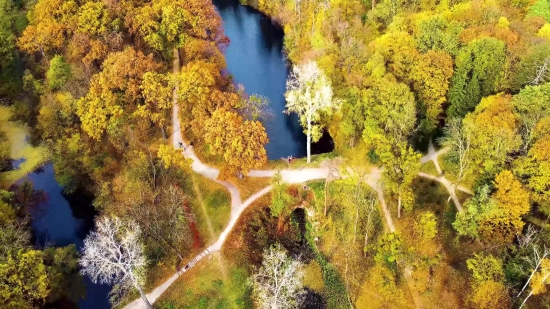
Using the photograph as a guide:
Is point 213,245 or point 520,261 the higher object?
point 520,261

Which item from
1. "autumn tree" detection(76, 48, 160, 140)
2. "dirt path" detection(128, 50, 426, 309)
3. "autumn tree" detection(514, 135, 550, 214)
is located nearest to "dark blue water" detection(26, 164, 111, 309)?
"dirt path" detection(128, 50, 426, 309)

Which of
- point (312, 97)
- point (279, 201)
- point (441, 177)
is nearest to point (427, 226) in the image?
point (441, 177)

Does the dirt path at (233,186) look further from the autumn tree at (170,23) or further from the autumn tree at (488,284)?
the autumn tree at (170,23)

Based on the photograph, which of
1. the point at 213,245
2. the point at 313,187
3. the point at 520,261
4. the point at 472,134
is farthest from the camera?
the point at 313,187

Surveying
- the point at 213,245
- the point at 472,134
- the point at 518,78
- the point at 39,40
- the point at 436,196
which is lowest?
the point at 213,245

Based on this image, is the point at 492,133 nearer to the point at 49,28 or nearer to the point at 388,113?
the point at 388,113

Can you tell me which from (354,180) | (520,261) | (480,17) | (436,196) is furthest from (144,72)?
(520,261)

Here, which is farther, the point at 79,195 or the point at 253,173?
the point at 79,195

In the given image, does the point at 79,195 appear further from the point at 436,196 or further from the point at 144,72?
the point at 436,196
